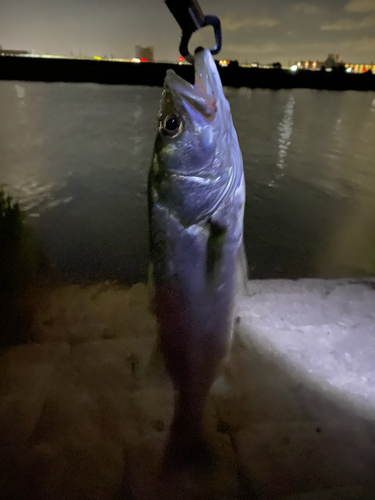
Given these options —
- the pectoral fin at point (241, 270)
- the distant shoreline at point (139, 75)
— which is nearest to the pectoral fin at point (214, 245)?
the pectoral fin at point (241, 270)

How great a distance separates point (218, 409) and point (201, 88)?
214 centimetres

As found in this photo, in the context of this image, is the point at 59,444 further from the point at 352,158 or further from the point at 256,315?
the point at 352,158

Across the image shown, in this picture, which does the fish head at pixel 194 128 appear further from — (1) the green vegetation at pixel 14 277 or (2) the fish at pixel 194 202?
(1) the green vegetation at pixel 14 277

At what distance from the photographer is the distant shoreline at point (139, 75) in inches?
2637

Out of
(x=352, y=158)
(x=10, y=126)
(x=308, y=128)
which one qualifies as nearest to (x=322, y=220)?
(x=352, y=158)

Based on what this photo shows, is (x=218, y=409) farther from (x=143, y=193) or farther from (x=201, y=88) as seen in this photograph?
(x=143, y=193)

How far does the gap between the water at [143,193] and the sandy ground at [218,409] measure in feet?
13.9

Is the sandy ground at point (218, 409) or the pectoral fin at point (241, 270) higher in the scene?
the pectoral fin at point (241, 270)

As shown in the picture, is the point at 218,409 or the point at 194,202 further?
the point at 218,409

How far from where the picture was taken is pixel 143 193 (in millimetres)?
13648

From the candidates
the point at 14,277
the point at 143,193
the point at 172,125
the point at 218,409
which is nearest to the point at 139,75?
the point at 143,193

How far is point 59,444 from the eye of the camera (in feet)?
7.70

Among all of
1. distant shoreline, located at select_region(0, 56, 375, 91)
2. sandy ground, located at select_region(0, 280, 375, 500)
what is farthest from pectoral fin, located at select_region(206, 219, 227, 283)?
distant shoreline, located at select_region(0, 56, 375, 91)

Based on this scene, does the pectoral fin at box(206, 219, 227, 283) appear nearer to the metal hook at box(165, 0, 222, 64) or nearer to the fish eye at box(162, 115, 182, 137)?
the fish eye at box(162, 115, 182, 137)
